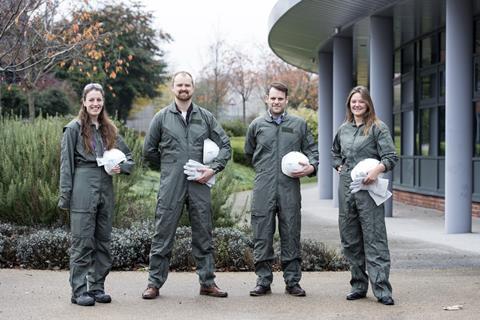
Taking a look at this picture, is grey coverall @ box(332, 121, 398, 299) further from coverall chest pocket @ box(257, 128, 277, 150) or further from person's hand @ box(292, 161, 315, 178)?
coverall chest pocket @ box(257, 128, 277, 150)

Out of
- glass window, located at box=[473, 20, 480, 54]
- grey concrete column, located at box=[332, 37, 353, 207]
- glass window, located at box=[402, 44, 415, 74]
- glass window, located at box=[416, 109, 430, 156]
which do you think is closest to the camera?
glass window, located at box=[473, 20, 480, 54]

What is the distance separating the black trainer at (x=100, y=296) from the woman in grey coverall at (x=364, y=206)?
6.89ft

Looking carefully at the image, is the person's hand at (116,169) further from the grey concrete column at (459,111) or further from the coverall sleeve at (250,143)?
the grey concrete column at (459,111)

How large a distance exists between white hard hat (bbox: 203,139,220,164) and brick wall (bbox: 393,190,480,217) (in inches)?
373

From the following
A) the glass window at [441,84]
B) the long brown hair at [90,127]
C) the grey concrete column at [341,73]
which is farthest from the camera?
the grey concrete column at [341,73]

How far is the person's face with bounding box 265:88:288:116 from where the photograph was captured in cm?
736

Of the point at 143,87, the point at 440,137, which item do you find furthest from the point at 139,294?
the point at 143,87

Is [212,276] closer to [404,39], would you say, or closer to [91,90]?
[91,90]

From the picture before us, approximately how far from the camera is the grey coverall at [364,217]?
699 centimetres

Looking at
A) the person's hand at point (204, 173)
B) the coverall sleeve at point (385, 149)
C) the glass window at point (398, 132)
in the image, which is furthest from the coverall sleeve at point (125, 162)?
the glass window at point (398, 132)

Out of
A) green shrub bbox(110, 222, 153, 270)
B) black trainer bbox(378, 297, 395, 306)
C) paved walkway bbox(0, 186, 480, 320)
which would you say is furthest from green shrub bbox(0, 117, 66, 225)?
black trainer bbox(378, 297, 395, 306)

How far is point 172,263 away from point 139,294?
146cm

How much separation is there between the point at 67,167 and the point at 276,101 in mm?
1947

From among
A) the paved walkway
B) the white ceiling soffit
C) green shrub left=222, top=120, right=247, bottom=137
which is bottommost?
the paved walkway
